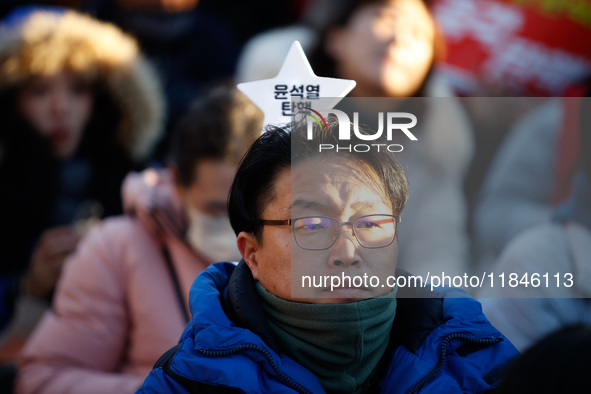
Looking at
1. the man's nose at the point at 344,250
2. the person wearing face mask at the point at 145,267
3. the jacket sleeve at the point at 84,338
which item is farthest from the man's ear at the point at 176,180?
the man's nose at the point at 344,250

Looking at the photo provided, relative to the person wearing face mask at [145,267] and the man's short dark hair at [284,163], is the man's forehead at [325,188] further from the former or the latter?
the person wearing face mask at [145,267]

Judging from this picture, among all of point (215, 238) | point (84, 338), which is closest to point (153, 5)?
point (215, 238)

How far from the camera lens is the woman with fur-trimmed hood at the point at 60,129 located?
2.42 m

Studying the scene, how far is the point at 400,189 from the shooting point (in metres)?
1.05

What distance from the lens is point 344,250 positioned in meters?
0.94

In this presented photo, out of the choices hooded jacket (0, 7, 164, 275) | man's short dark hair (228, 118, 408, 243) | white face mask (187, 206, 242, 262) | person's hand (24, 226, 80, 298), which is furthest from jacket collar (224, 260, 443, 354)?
hooded jacket (0, 7, 164, 275)

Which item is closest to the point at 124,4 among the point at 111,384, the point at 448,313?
the point at 111,384

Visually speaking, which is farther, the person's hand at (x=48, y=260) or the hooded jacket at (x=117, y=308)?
the person's hand at (x=48, y=260)

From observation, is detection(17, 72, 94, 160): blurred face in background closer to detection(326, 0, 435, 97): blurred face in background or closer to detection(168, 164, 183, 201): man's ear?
detection(168, 164, 183, 201): man's ear

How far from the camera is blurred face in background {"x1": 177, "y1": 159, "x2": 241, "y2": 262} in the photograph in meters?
1.90

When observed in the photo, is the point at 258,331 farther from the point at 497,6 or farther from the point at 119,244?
the point at 497,6

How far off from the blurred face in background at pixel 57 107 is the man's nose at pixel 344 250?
207cm

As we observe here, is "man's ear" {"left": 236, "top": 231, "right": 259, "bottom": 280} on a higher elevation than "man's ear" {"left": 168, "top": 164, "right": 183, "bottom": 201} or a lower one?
lower

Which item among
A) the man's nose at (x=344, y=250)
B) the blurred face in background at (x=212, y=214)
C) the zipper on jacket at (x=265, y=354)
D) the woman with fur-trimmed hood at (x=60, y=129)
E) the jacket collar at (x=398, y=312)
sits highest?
the woman with fur-trimmed hood at (x=60, y=129)
